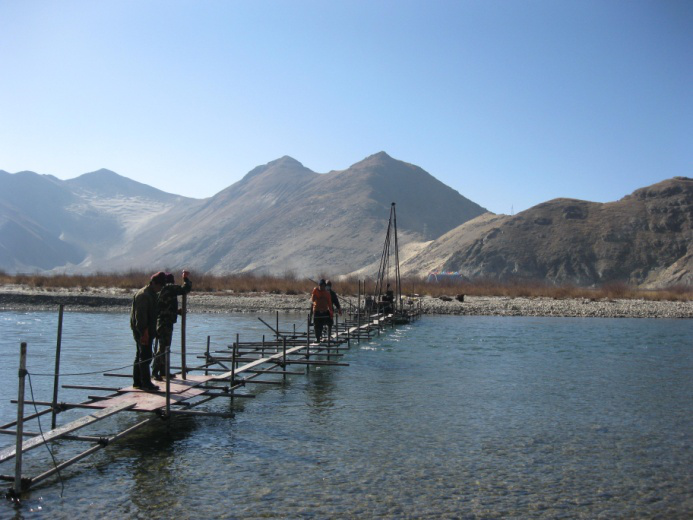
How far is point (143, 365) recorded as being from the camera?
11.6 m

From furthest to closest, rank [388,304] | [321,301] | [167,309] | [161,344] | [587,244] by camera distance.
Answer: [587,244] → [388,304] → [321,301] → [161,344] → [167,309]

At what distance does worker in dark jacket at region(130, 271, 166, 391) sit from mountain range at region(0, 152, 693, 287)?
→ 56888 mm

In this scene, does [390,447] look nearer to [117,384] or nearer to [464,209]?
[117,384]

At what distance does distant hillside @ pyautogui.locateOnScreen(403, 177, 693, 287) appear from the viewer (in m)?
76.5

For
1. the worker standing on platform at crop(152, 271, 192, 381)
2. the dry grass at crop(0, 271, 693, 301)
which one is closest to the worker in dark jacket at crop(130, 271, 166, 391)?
the worker standing on platform at crop(152, 271, 192, 381)

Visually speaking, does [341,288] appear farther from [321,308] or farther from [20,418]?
[20,418]

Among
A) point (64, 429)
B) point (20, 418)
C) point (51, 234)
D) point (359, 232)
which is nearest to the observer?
point (20, 418)

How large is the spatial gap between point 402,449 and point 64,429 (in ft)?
15.8

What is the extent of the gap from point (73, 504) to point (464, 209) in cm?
14016

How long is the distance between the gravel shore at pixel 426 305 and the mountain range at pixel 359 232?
21740 millimetres

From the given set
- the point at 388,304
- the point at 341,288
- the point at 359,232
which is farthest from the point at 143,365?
the point at 359,232

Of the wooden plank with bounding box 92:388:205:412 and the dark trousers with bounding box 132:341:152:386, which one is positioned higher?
the dark trousers with bounding box 132:341:152:386

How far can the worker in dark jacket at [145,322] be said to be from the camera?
1123 centimetres

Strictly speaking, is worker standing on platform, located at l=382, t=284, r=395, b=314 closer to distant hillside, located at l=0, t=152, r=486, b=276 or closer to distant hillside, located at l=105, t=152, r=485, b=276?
distant hillside, located at l=105, t=152, r=485, b=276
